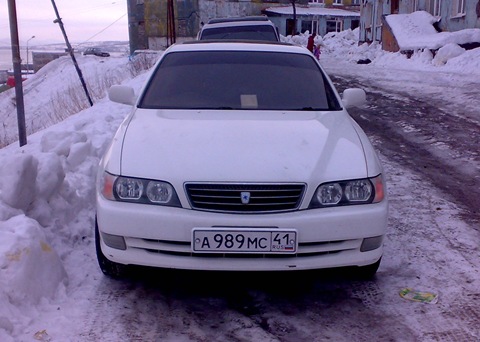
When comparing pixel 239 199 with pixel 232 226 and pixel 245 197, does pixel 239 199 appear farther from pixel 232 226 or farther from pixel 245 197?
pixel 232 226

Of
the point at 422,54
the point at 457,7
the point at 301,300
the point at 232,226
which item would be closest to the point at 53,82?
the point at 422,54

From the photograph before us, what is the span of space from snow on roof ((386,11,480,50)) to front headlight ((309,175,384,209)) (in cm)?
1680

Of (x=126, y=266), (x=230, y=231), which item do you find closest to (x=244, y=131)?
(x=230, y=231)

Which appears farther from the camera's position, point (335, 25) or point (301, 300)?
point (335, 25)

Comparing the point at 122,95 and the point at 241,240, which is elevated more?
the point at 122,95

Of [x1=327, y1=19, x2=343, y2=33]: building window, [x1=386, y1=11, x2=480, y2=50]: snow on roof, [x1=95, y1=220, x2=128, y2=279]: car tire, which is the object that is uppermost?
[x1=386, y1=11, x2=480, y2=50]: snow on roof

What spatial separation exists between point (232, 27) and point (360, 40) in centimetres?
2425

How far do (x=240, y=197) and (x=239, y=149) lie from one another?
375 mm

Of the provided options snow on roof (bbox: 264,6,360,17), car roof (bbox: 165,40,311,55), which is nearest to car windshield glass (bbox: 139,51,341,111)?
car roof (bbox: 165,40,311,55)

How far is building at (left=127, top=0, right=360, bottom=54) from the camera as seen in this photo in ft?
152

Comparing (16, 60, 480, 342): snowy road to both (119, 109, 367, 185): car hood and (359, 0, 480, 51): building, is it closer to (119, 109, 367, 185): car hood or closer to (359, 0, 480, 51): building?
(119, 109, 367, 185): car hood

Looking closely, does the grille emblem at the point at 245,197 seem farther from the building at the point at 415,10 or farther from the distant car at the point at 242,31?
the building at the point at 415,10

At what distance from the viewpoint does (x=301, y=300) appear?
11.8 ft

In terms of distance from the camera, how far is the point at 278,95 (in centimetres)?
464
